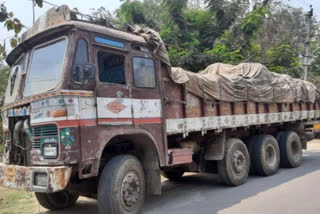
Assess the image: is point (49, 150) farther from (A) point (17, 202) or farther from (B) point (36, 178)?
(A) point (17, 202)

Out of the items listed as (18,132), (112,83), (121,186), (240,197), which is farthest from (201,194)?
(18,132)

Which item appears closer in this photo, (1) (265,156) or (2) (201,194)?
(2) (201,194)

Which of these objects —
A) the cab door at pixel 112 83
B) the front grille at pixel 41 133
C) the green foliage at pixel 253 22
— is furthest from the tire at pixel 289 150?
the green foliage at pixel 253 22

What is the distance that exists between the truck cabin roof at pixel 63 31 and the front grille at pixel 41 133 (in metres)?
1.38

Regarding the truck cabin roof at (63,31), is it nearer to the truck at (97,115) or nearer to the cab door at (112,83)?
the truck at (97,115)

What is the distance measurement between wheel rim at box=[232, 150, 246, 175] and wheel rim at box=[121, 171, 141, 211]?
308 cm

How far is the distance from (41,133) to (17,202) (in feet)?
9.78

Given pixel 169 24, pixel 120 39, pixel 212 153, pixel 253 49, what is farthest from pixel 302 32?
pixel 120 39

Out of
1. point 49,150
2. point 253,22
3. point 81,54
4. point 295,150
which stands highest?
point 253,22

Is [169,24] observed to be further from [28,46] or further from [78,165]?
[78,165]

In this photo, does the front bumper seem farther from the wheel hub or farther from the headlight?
the wheel hub

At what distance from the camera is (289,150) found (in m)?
9.52

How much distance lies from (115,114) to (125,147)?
0.92 meters

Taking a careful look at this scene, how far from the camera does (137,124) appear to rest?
5.13 metres
